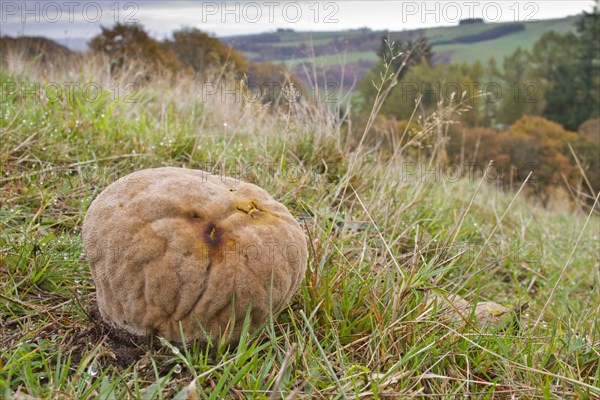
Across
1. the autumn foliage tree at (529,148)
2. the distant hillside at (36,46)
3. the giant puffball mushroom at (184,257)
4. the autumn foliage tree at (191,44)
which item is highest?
the autumn foliage tree at (191,44)

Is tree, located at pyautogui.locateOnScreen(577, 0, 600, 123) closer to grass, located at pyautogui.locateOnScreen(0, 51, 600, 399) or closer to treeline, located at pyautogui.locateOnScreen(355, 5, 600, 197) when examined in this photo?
treeline, located at pyautogui.locateOnScreen(355, 5, 600, 197)

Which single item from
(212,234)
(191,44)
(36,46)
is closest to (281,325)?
(212,234)

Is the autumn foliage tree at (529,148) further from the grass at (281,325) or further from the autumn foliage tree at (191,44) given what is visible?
the grass at (281,325)

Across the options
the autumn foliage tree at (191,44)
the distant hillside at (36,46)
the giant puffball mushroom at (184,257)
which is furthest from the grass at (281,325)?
the autumn foliage tree at (191,44)

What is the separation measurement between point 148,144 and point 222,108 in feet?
8.58

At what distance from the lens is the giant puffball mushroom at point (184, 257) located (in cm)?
182

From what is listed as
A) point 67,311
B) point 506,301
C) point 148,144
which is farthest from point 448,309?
point 148,144

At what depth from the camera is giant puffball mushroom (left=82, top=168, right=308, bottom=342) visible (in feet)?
5.98

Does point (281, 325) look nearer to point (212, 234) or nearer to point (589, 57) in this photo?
point (212, 234)

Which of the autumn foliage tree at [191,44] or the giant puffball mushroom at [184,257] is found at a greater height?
the autumn foliage tree at [191,44]

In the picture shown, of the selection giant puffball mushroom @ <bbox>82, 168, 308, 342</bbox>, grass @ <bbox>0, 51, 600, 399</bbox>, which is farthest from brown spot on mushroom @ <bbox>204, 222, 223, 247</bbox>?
grass @ <bbox>0, 51, 600, 399</bbox>

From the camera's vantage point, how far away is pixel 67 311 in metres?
2.30

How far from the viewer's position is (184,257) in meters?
1.82

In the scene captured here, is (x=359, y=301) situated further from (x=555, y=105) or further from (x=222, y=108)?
(x=555, y=105)
